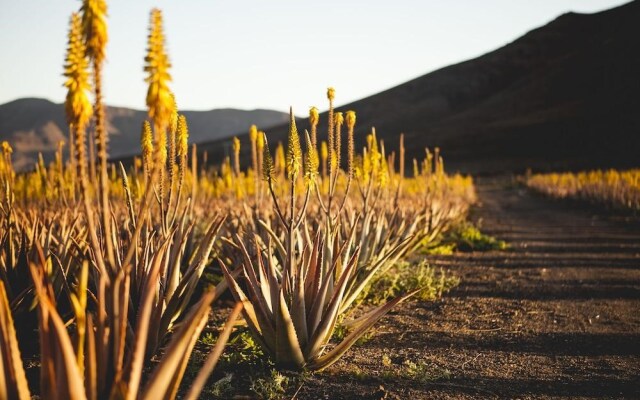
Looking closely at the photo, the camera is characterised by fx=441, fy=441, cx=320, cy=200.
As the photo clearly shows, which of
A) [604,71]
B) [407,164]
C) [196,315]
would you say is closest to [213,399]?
[196,315]

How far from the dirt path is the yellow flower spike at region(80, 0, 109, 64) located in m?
1.82

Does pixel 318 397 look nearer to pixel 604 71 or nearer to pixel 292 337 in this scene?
pixel 292 337

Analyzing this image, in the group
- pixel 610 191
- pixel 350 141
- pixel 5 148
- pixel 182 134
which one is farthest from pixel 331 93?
pixel 610 191

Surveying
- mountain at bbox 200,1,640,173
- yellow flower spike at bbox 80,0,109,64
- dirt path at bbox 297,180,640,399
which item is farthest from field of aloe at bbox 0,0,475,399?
mountain at bbox 200,1,640,173

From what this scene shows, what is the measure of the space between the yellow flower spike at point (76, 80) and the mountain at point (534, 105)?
5936cm

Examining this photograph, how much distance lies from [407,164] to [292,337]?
7000 cm

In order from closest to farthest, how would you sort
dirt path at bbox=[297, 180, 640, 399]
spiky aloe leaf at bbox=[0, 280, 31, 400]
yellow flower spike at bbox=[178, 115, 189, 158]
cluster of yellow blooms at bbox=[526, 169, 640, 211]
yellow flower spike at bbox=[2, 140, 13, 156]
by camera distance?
spiky aloe leaf at bbox=[0, 280, 31, 400] < dirt path at bbox=[297, 180, 640, 399] < yellow flower spike at bbox=[178, 115, 189, 158] < yellow flower spike at bbox=[2, 140, 13, 156] < cluster of yellow blooms at bbox=[526, 169, 640, 211]

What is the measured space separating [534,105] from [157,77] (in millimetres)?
88256

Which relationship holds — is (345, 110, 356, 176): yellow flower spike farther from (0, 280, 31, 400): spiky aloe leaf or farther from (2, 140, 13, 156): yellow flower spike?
(2, 140, 13, 156): yellow flower spike

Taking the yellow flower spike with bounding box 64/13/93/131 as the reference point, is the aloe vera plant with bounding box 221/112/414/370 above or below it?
below

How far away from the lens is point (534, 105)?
7888 centimetres

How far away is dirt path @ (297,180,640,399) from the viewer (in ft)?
8.03

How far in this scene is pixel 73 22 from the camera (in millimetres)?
1367

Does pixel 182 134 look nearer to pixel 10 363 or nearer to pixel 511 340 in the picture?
pixel 10 363
